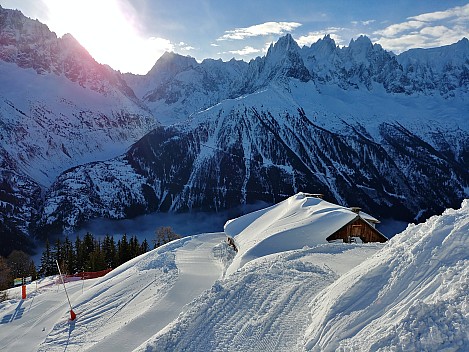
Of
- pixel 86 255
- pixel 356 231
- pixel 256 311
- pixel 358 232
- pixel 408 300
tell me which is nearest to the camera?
pixel 408 300

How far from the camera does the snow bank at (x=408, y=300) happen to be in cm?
779

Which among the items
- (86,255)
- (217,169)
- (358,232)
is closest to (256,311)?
(358,232)

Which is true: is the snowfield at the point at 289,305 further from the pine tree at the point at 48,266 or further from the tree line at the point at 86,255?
the pine tree at the point at 48,266

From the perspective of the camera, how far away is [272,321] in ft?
38.8

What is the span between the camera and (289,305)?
12.7 m

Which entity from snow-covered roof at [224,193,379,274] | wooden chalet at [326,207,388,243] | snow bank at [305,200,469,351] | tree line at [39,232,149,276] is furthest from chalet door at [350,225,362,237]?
tree line at [39,232,149,276]

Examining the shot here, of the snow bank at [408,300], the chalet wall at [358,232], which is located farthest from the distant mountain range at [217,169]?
the snow bank at [408,300]

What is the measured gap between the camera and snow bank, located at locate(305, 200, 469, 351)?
7.79m

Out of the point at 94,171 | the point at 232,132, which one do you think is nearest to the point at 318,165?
the point at 232,132

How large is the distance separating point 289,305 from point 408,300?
4438mm

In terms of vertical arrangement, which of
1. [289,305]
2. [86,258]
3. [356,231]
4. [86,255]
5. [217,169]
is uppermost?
[289,305]

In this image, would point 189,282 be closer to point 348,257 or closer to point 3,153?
point 348,257

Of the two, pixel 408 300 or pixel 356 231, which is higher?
pixel 408 300

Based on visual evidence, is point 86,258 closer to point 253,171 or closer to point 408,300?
point 408,300
